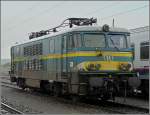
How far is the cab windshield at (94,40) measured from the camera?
1573 cm

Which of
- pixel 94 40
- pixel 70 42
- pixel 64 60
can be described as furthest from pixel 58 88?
pixel 94 40

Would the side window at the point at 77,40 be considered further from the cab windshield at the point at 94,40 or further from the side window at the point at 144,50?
the side window at the point at 144,50

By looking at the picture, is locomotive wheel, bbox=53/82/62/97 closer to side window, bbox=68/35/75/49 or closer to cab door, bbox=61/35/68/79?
cab door, bbox=61/35/68/79

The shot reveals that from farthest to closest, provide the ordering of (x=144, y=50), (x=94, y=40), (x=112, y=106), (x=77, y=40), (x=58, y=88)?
(x=144, y=50) < (x=58, y=88) < (x=112, y=106) < (x=94, y=40) < (x=77, y=40)

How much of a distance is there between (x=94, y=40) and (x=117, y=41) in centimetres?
93

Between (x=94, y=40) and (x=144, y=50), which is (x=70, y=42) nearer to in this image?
(x=94, y=40)

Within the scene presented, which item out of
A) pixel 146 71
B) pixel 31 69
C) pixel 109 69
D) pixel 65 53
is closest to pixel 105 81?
pixel 109 69

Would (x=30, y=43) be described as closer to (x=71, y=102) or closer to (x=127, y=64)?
(x=71, y=102)

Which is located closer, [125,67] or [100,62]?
[100,62]

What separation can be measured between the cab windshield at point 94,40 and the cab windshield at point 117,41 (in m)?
0.28

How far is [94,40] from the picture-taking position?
15.9m

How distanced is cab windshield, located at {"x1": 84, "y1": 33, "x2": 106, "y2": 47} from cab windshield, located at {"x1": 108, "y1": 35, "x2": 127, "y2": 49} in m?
0.28

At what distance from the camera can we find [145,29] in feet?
59.9

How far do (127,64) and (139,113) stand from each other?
268 cm
